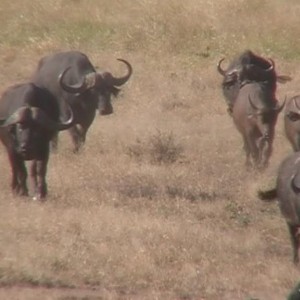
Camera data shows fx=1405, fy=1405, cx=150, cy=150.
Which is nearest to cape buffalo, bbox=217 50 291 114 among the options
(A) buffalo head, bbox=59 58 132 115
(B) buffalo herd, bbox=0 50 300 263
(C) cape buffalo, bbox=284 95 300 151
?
(B) buffalo herd, bbox=0 50 300 263

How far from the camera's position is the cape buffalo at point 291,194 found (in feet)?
47.8

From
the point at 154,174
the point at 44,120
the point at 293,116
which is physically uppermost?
the point at 44,120

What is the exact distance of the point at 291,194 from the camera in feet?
48.2

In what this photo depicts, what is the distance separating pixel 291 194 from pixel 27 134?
13.6 ft

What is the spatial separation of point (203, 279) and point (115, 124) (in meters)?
11.1

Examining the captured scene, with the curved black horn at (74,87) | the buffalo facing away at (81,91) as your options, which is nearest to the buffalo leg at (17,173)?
the buffalo facing away at (81,91)

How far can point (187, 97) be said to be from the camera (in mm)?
26500

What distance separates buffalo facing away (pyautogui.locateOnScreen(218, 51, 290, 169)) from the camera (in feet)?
69.2

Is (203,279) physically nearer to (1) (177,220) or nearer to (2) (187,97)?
(1) (177,220)

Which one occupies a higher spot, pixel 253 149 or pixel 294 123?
pixel 294 123

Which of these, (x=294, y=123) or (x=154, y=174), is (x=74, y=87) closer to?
(x=154, y=174)

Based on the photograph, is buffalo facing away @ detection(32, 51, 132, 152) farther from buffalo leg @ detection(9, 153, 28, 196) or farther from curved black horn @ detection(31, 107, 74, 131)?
buffalo leg @ detection(9, 153, 28, 196)

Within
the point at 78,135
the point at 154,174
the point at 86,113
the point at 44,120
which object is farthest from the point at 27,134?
the point at 86,113

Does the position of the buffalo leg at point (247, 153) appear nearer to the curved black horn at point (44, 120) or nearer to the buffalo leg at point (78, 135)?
the buffalo leg at point (78, 135)
